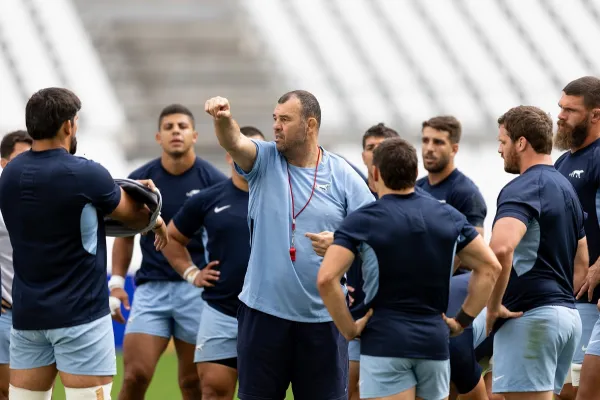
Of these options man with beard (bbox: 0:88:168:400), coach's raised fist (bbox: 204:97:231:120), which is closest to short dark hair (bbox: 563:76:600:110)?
coach's raised fist (bbox: 204:97:231:120)

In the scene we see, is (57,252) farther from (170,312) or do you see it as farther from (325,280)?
(170,312)

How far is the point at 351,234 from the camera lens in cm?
573

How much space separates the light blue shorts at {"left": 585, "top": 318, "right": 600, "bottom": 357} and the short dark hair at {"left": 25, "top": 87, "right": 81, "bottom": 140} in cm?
374

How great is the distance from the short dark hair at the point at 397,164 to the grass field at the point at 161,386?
5.54m

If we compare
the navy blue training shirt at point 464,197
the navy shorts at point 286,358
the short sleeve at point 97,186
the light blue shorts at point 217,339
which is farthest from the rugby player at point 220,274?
the short sleeve at point 97,186

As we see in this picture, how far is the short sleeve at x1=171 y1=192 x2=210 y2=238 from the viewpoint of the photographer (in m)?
8.62

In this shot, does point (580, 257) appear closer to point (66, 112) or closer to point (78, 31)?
point (66, 112)

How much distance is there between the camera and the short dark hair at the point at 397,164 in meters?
5.83

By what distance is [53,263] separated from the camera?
6199 mm

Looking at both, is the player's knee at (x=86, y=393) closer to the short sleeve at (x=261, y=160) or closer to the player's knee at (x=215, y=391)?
the short sleeve at (x=261, y=160)

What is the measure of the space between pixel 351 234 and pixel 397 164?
1.55ft

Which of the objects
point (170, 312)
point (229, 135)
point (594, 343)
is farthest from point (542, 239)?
point (170, 312)

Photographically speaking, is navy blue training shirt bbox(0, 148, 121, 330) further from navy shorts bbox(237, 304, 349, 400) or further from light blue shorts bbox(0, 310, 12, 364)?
light blue shorts bbox(0, 310, 12, 364)

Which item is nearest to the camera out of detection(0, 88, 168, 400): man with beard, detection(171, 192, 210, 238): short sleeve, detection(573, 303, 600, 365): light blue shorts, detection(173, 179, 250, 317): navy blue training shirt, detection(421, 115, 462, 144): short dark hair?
detection(0, 88, 168, 400): man with beard
